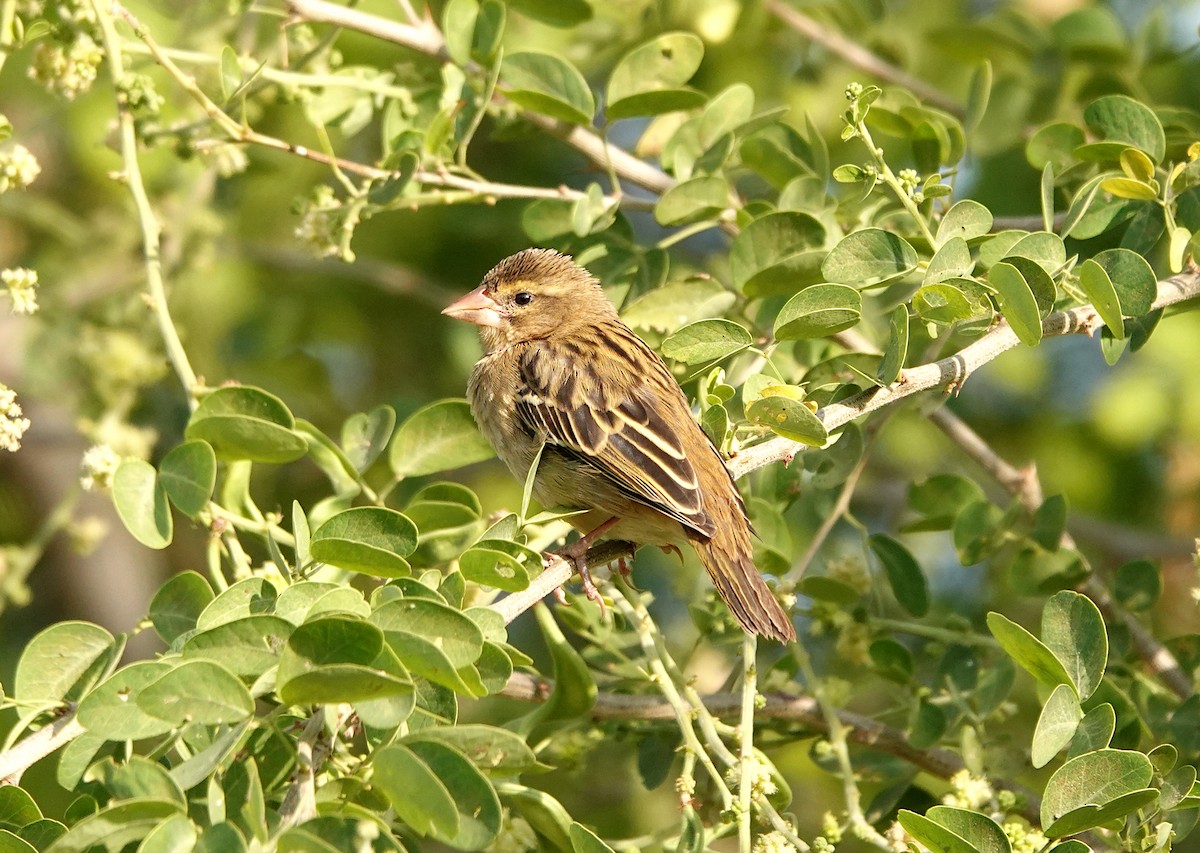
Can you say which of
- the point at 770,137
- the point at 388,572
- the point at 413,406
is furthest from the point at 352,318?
the point at 388,572

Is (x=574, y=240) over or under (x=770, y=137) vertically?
under

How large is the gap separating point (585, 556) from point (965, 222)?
4.34 ft

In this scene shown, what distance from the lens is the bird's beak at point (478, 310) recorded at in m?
4.77

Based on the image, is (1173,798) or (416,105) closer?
(1173,798)

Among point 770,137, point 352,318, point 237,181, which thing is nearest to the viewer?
point 770,137

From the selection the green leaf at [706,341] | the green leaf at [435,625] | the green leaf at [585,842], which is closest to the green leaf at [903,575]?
the green leaf at [706,341]

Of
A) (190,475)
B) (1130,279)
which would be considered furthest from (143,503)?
(1130,279)

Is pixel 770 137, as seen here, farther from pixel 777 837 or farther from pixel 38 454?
pixel 38 454

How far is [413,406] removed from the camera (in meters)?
4.29

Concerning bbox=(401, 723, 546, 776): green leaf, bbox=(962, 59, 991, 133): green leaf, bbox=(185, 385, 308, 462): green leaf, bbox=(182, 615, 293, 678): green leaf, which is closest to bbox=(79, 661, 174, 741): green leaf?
bbox=(182, 615, 293, 678): green leaf

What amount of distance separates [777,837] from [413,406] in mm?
2176

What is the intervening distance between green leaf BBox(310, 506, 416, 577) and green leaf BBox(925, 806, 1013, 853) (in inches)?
42.4

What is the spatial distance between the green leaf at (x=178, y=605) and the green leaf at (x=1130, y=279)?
2.03 meters

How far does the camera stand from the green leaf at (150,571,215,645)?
2.72 meters
